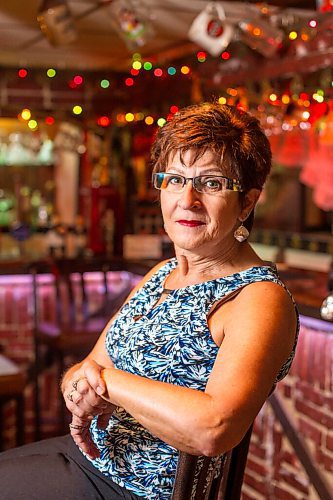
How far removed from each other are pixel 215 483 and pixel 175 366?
27cm

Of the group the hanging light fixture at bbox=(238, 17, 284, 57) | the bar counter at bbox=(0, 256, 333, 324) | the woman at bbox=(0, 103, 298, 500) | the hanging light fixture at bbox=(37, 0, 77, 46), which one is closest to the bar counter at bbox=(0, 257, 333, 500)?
the bar counter at bbox=(0, 256, 333, 324)

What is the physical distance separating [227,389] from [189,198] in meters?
0.47

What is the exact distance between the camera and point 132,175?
7156 mm

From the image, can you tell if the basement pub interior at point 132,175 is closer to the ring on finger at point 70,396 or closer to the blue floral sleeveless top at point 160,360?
the blue floral sleeveless top at point 160,360

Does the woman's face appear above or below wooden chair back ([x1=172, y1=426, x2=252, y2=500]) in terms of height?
above

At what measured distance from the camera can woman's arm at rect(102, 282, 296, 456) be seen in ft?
4.86

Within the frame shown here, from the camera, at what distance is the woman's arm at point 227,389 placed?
4.86ft

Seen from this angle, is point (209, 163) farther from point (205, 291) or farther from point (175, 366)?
point (175, 366)

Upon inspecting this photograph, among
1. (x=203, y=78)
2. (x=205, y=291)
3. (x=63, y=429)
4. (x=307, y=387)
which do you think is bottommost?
(x=63, y=429)

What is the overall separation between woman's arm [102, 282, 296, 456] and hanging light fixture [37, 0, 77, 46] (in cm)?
313

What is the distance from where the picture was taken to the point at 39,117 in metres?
6.67

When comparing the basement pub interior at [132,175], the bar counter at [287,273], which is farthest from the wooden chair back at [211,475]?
the bar counter at [287,273]

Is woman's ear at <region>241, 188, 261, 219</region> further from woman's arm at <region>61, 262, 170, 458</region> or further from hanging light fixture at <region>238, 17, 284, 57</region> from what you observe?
hanging light fixture at <region>238, 17, 284, 57</region>

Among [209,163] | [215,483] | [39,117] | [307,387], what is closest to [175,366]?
[215,483]
